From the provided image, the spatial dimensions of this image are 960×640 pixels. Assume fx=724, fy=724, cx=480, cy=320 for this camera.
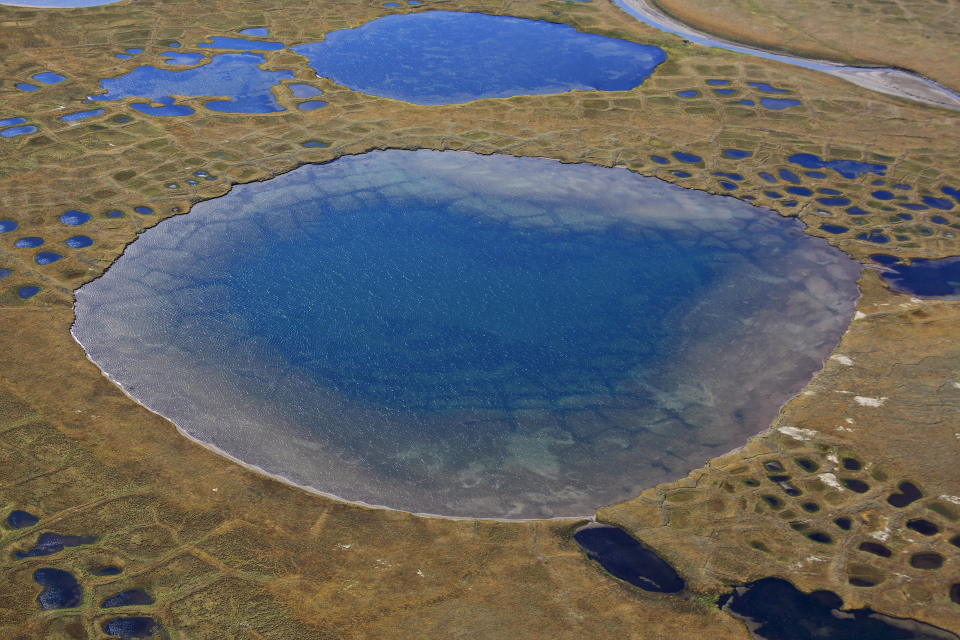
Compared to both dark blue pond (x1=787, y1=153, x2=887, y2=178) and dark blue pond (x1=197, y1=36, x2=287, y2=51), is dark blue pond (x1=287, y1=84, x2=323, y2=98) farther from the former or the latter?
dark blue pond (x1=787, y1=153, x2=887, y2=178)

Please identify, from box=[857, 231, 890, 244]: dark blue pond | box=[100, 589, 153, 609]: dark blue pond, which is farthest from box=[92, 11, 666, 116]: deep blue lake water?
box=[100, 589, 153, 609]: dark blue pond

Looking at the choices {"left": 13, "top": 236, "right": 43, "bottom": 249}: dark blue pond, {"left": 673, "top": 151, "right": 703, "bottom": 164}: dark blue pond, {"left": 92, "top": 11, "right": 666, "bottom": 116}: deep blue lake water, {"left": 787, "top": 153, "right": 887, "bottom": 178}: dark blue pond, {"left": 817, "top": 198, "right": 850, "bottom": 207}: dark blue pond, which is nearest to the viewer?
{"left": 13, "top": 236, "right": 43, "bottom": 249}: dark blue pond

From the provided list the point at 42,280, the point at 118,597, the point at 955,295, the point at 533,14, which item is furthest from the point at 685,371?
the point at 533,14

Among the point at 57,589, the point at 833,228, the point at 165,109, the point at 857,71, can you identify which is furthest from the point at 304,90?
the point at 857,71

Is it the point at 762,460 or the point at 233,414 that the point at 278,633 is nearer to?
the point at 233,414

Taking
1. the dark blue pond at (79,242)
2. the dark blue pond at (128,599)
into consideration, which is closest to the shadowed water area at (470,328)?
the dark blue pond at (79,242)

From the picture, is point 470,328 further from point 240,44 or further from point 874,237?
point 240,44
